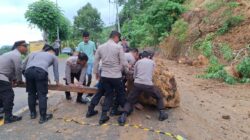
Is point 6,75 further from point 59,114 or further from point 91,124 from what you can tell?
point 91,124

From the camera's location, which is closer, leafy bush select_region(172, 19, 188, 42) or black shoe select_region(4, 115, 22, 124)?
black shoe select_region(4, 115, 22, 124)

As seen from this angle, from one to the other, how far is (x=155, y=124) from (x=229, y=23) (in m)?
10.9

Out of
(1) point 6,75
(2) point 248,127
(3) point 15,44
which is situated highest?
(3) point 15,44

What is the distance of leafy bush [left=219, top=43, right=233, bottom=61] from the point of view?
14484 mm

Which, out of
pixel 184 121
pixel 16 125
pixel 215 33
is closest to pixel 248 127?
pixel 184 121

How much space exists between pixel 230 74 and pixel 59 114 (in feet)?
Result: 23.6

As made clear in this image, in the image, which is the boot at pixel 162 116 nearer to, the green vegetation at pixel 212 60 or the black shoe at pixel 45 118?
the black shoe at pixel 45 118

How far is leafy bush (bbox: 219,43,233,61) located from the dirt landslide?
468 cm

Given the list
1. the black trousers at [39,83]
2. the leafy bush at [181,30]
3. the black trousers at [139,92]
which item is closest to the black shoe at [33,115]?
the black trousers at [39,83]

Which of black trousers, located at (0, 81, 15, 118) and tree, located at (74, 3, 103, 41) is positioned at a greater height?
tree, located at (74, 3, 103, 41)

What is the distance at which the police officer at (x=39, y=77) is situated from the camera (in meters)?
7.25

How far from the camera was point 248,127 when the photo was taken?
7.57 m

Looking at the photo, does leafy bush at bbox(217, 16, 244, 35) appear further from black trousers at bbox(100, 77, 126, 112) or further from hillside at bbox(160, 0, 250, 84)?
black trousers at bbox(100, 77, 126, 112)

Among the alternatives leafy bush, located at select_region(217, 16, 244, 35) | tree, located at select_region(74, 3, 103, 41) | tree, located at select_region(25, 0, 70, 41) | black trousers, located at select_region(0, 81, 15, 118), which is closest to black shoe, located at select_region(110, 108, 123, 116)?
black trousers, located at select_region(0, 81, 15, 118)
